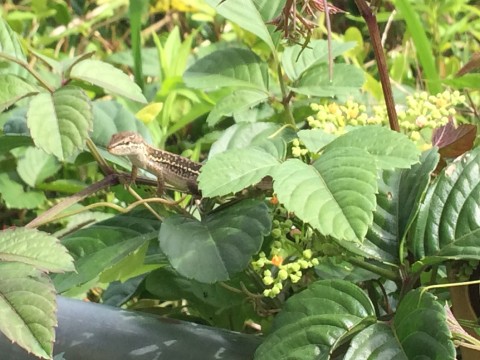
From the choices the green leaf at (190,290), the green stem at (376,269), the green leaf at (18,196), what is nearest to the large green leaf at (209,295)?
the green leaf at (190,290)

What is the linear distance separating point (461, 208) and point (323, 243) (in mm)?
111

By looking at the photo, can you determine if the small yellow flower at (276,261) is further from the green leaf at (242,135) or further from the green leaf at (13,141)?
the green leaf at (13,141)

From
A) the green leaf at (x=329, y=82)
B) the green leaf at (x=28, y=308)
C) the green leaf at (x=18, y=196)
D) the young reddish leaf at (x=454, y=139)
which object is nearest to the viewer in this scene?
the green leaf at (x=28, y=308)

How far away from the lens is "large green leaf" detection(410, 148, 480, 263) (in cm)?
52

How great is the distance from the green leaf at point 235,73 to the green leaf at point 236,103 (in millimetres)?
14

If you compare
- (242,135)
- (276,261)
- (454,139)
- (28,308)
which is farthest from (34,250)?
(454,139)

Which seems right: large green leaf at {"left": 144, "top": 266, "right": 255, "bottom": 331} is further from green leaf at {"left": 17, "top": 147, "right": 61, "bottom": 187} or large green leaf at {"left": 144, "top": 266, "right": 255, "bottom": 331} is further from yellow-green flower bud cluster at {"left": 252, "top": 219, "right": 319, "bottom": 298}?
green leaf at {"left": 17, "top": 147, "right": 61, "bottom": 187}

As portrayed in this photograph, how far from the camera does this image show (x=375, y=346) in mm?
453

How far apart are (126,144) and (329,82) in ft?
0.76

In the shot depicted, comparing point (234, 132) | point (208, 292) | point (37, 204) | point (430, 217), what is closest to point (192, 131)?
point (37, 204)

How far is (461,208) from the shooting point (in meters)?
0.53

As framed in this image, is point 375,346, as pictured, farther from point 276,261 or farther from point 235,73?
point 235,73

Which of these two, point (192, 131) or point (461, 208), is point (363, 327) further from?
point (192, 131)

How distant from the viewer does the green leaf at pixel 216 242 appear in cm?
51
